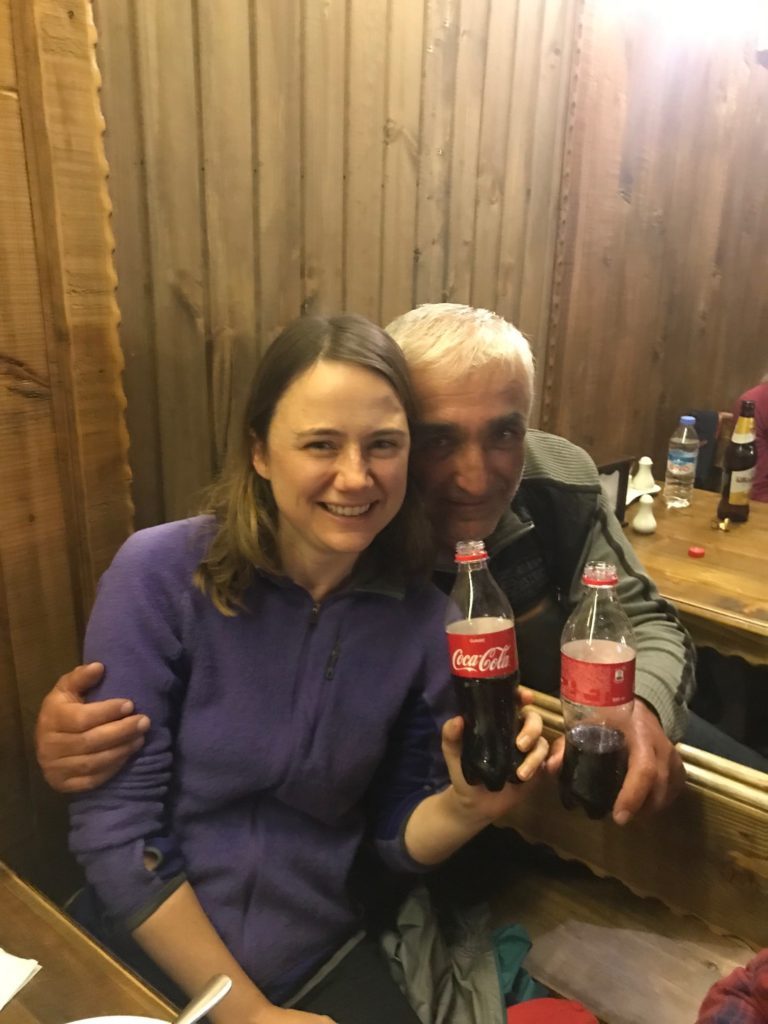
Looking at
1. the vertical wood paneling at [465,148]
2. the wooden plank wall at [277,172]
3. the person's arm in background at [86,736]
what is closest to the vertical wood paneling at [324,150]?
the wooden plank wall at [277,172]

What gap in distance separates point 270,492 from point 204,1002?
2.15ft

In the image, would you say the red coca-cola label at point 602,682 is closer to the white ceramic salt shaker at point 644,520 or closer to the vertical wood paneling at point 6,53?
the vertical wood paneling at point 6,53

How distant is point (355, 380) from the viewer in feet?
3.55

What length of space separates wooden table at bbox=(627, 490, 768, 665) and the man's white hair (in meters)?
0.83

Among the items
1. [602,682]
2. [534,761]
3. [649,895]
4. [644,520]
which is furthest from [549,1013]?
[644,520]

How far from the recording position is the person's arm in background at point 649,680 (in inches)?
41.3

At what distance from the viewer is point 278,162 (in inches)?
64.4

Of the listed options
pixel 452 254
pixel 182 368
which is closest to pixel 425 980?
pixel 182 368

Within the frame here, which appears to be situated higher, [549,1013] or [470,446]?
[470,446]

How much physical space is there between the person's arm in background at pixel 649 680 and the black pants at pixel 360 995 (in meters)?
0.46

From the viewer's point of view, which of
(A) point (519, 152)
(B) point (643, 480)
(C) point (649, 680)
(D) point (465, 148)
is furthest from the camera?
(B) point (643, 480)

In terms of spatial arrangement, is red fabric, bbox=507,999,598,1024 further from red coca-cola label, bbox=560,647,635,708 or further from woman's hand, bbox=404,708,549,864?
red coca-cola label, bbox=560,647,635,708

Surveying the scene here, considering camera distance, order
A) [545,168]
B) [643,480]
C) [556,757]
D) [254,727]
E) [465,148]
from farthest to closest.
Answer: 1. [643,480]
2. [545,168]
3. [465,148]
4. [254,727]
5. [556,757]

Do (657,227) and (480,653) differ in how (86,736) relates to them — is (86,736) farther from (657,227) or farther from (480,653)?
(657,227)
